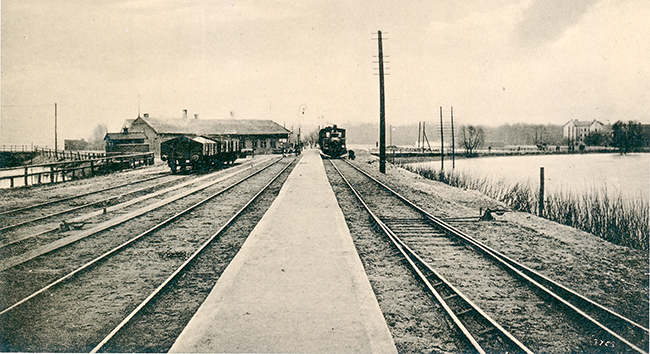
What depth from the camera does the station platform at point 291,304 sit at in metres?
4.00

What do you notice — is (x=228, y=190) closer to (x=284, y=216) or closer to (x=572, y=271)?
(x=284, y=216)

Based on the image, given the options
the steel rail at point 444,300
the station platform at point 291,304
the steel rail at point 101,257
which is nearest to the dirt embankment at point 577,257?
the steel rail at point 444,300

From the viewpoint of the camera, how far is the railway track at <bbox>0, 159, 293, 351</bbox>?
14.3 ft

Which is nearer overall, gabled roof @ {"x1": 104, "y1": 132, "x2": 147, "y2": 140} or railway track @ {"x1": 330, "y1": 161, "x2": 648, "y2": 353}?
railway track @ {"x1": 330, "y1": 161, "x2": 648, "y2": 353}

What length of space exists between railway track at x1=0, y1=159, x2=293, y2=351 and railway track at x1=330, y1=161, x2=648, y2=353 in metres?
3.83

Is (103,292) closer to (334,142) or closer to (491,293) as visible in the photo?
(491,293)

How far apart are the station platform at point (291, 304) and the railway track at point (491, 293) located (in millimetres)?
1007

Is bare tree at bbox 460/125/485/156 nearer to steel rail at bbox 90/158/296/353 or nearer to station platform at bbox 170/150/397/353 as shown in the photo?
steel rail at bbox 90/158/296/353

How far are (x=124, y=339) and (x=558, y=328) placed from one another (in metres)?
4.65

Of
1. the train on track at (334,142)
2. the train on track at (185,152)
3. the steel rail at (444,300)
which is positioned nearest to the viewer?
the steel rail at (444,300)

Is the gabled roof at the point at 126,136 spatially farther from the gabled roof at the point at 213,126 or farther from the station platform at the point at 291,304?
the station platform at the point at 291,304

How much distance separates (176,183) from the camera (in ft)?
65.9

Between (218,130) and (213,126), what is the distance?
1469 millimetres

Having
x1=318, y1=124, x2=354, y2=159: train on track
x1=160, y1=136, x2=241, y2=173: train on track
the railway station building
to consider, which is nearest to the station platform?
x1=160, y1=136, x2=241, y2=173: train on track
